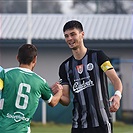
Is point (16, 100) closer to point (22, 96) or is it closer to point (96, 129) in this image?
point (22, 96)

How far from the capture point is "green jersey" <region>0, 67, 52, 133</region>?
7.30 m

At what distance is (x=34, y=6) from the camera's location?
229 feet

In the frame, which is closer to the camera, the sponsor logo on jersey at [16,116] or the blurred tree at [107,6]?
the sponsor logo on jersey at [16,116]

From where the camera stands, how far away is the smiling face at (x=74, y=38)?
26.0 ft

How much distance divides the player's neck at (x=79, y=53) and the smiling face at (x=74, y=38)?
8 cm

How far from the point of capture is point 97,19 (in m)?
31.7

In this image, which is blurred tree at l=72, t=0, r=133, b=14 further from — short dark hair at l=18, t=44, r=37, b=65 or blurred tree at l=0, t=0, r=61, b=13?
short dark hair at l=18, t=44, r=37, b=65

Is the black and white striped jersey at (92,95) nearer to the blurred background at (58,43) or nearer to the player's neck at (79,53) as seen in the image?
the player's neck at (79,53)

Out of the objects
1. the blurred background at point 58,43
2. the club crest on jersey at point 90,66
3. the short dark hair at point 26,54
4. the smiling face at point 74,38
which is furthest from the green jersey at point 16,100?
the blurred background at point 58,43

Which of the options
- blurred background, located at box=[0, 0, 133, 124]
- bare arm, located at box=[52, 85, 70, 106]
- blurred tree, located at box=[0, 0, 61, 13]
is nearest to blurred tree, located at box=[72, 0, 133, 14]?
blurred tree, located at box=[0, 0, 61, 13]

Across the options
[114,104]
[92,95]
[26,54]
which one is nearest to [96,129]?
[92,95]

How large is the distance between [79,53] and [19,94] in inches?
45.0

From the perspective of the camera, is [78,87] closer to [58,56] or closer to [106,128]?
[106,128]

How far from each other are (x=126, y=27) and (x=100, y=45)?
10.2 feet
